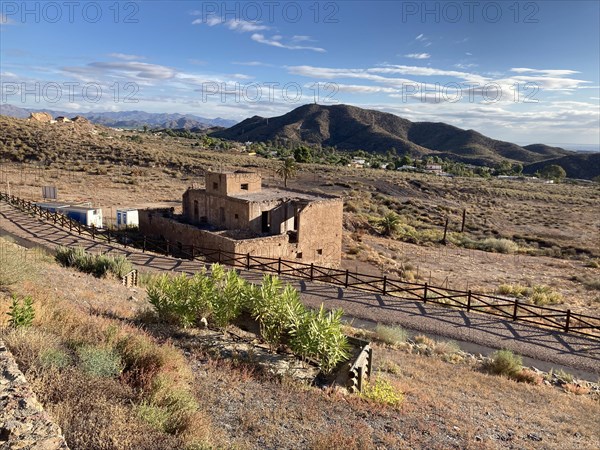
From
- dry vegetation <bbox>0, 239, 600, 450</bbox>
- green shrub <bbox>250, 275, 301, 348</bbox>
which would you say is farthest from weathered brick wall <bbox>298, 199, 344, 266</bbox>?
green shrub <bbox>250, 275, 301, 348</bbox>

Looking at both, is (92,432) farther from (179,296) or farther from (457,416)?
(457,416)

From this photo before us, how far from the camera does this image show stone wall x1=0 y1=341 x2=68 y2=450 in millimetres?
3912

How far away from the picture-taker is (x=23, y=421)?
13.6 ft

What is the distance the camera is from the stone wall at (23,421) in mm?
3912

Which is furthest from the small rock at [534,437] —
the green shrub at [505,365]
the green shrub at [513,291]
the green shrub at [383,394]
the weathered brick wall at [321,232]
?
the weathered brick wall at [321,232]

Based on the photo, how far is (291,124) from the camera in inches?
6890

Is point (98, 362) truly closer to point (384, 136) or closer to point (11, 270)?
point (11, 270)

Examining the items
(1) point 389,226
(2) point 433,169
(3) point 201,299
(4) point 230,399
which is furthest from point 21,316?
(2) point 433,169

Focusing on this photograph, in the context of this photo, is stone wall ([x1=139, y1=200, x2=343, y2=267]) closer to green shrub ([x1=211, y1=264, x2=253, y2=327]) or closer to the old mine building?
the old mine building

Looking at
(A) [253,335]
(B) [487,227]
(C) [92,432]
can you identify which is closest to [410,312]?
(A) [253,335]

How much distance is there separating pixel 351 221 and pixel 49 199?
81.2ft

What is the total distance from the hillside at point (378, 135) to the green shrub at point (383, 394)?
142113 millimetres

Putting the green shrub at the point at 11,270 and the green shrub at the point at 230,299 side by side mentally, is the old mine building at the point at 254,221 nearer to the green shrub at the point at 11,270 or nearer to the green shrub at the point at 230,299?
the green shrub at the point at 11,270

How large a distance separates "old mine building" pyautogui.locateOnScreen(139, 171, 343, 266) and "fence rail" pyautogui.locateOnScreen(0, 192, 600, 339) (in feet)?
2.41
